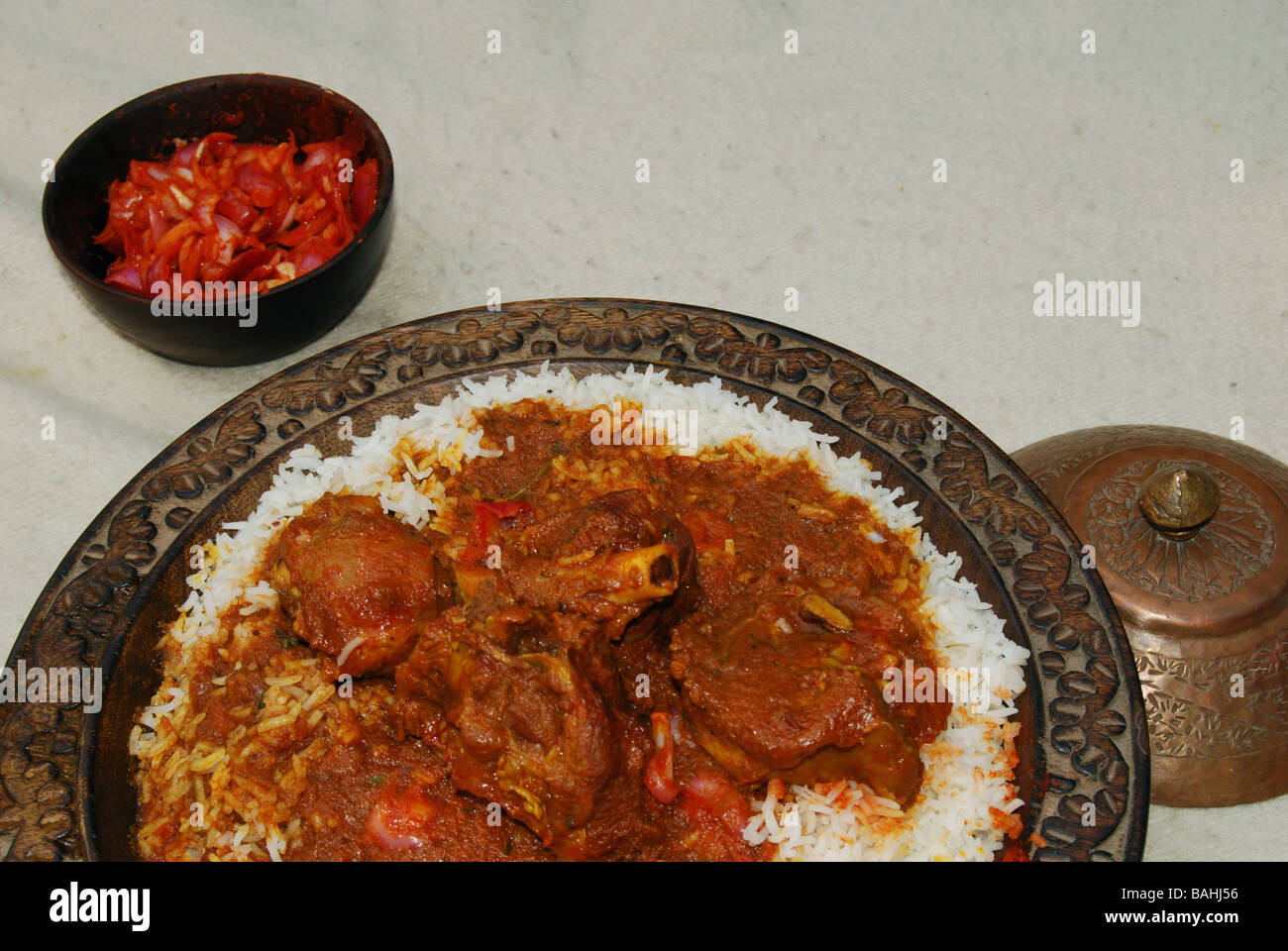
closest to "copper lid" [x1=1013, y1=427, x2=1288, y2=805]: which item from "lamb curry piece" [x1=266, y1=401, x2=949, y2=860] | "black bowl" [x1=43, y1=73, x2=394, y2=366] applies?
"lamb curry piece" [x1=266, y1=401, x2=949, y2=860]

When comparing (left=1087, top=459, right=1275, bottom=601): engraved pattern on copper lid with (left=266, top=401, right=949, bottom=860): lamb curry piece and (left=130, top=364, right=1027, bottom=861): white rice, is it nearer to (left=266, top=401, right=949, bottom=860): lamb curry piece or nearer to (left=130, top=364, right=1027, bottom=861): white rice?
(left=130, top=364, right=1027, bottom=861): white rice

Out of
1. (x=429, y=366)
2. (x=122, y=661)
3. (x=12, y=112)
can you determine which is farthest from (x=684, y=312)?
(x=12, y=112)

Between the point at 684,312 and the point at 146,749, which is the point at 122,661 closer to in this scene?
the point at 146,749

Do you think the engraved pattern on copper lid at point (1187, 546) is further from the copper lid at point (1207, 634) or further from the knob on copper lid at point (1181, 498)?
the knob on copper lid at point (1181, 498)

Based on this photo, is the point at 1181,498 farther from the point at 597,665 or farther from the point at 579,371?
the point at 579,371

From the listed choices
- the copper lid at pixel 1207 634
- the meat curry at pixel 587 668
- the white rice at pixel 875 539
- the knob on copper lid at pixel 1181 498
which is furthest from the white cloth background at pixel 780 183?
the meat curry at pixel 587 668

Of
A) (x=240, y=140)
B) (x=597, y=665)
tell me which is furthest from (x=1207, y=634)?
(x=240, y=140)
